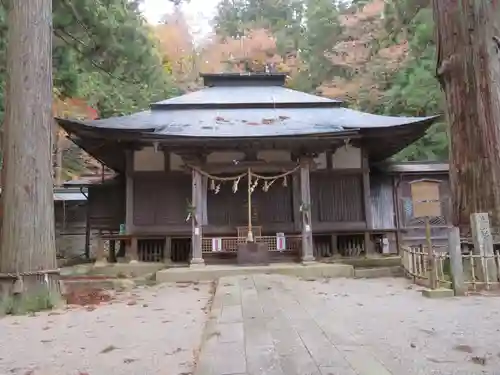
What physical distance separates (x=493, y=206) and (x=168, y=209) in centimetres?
826

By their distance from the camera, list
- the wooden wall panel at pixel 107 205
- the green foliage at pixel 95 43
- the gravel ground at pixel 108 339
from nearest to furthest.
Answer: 1. the gravel ground at pixel 108 339
2. the green foliage at pixel 95 43
3. the wooden wall panel at pixel 107 205

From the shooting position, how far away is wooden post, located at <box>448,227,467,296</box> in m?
6.29

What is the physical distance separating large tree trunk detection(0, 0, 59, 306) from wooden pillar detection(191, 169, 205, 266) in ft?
14.4

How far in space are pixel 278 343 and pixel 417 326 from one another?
173 cm

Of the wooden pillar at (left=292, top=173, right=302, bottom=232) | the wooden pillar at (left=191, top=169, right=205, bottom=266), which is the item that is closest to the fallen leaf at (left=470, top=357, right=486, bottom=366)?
the wooden pillar at (left=191, top=169, right=205, bottom=266)

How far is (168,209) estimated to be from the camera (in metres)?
12.4

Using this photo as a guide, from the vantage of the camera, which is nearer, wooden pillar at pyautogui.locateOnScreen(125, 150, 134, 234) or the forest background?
the forest background

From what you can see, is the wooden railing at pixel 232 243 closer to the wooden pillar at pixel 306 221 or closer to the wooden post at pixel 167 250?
the wooden pillar at pixel 306 221

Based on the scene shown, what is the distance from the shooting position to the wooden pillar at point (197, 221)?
10548 mm

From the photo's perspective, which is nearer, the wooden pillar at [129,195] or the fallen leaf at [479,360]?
the fallen leaf at [479,360]

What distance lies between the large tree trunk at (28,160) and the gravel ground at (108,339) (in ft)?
2.32

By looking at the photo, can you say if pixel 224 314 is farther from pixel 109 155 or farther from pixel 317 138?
pixel 109 155

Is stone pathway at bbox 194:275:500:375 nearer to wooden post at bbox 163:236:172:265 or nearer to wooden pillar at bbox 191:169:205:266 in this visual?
wooden pillar at bbox 191:169:205:266

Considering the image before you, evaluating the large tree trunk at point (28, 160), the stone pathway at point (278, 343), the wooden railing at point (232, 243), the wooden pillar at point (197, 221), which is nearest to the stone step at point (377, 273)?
the wooden railing at point (232, 243)
